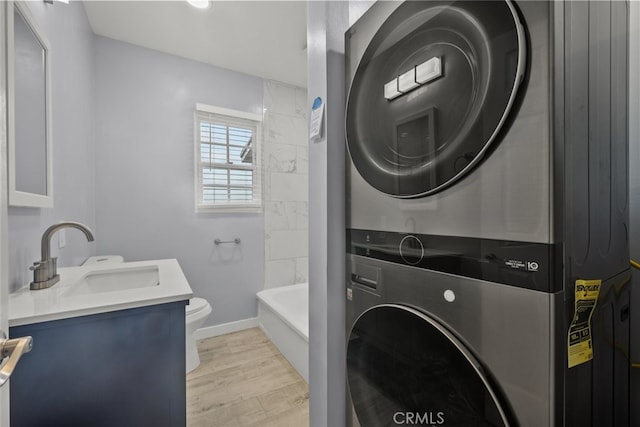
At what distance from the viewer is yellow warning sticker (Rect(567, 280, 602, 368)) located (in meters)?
0.46

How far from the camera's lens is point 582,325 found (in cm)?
48

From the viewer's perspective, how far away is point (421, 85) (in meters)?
0.60

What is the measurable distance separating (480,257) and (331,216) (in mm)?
453

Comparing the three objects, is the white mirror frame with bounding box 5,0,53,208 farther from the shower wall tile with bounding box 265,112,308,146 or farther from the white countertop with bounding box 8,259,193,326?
the shower wall tile with bounding box 265,112,308,146

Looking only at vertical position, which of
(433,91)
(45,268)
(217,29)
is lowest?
(45,268)

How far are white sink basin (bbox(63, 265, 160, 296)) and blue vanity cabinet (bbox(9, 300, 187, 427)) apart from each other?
41 cm

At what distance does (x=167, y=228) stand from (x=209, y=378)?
1.29 m

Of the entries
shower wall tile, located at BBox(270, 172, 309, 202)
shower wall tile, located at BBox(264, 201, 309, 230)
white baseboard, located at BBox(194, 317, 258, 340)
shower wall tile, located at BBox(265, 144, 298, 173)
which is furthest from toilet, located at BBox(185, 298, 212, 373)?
shower wall tile, located at BBox(265, 144, 298, 173)

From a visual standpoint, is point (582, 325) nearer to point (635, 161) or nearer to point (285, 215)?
point (635, 161)

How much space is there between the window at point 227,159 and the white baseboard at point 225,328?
44.4 inches

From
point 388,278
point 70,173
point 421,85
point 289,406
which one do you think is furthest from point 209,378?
point 421,85

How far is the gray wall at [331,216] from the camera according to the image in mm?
876

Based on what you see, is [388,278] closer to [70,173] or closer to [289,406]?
[289,406]

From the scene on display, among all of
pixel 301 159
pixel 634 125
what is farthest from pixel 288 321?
pixel 634 125
